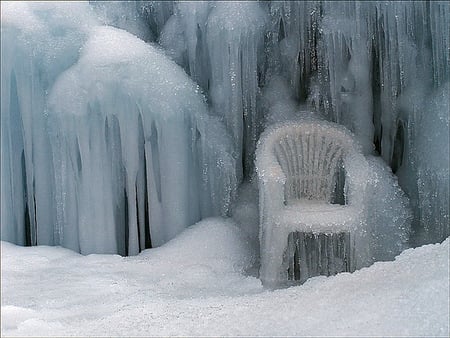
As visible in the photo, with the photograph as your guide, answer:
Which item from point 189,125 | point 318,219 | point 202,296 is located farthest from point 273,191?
point 202,296

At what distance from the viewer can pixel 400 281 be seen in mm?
2576

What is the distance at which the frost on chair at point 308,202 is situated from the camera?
4113 mm

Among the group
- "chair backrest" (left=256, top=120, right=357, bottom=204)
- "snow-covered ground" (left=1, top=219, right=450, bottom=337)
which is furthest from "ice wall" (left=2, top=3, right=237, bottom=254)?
"chair backrest" (left=256, top=120, right=357, bottom=204)

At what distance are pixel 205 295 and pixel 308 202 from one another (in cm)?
130

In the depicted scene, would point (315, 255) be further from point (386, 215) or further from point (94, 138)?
point (94, 138)

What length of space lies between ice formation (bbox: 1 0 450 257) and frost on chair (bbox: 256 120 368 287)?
0.29 meters

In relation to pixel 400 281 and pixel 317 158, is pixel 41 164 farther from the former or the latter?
pixel 400 281

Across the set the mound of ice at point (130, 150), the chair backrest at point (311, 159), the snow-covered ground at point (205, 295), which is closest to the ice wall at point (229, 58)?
the mound of ice at point (130, 150)

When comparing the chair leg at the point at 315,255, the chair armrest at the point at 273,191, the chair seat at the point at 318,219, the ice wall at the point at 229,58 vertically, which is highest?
the ice wall at the point at 229,58

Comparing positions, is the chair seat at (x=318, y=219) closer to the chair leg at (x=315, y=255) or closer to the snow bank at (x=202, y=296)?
the chair leg at (x=315, y=255)

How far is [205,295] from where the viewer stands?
140 inches

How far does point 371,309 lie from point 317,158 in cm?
251

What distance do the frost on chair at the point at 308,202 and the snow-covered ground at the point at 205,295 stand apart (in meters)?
0.31

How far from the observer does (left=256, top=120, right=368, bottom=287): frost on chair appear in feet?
13.5
